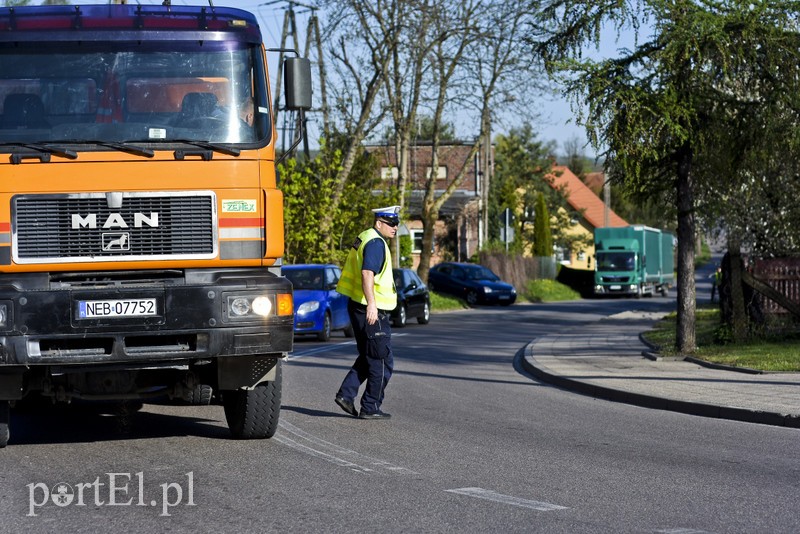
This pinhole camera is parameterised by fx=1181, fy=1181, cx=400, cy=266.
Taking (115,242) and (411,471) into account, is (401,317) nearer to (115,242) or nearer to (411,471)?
(115,242)

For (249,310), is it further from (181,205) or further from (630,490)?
(630,490)

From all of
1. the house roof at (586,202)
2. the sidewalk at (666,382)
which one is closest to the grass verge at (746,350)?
the sidewalk at (666,382)

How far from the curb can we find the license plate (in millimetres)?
5921

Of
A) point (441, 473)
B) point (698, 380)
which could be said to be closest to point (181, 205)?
point (441, 473)

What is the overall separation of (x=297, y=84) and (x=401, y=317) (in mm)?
20433

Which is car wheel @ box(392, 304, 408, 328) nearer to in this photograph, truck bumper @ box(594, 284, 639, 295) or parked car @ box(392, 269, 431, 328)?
parked car @ box(392, 269, 431, 328)

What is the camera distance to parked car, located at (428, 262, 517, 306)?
147 ft

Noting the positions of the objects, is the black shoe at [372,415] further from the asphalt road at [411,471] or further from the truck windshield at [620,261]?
the truck windshield at [620,261]

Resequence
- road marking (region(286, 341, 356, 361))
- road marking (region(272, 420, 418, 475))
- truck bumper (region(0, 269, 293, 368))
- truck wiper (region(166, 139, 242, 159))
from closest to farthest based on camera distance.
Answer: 1. truck bumper (region(0, 269, 293, 368))
2. road marking (region(272, 420, 418, 475))
3. truck wiper (region(166, 139, 242, 159))
4. road marking (region(286, 341, 356, 361))

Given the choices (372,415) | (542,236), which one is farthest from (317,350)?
(542,236)

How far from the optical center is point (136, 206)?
28.2ft

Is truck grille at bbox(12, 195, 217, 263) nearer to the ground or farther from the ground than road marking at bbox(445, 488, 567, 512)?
farther from the ground

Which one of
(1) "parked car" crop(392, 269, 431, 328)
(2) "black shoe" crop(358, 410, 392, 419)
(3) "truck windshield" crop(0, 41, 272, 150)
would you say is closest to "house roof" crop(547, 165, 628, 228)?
(1) "parked car" crop(392, 269, 431, 328)

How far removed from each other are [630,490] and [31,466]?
421 centimetres
